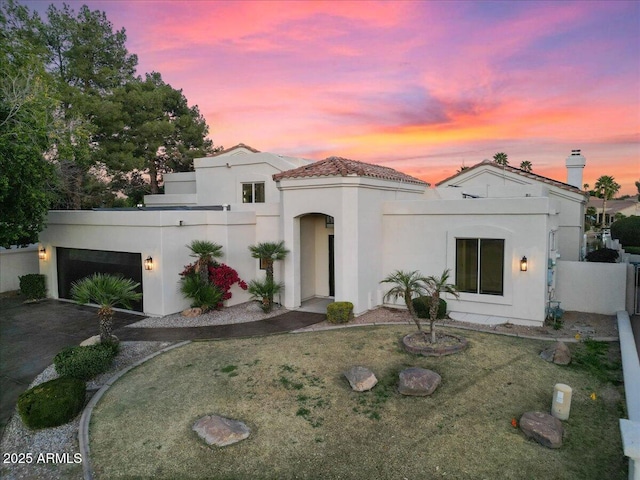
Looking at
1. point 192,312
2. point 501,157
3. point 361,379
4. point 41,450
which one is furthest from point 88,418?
point 501,157

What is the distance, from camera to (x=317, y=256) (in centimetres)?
1878

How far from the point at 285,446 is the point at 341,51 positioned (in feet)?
52.2

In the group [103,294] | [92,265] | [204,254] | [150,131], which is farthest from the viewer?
[150,131]

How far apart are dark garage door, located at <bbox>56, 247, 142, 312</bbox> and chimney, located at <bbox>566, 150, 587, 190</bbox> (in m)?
23.9

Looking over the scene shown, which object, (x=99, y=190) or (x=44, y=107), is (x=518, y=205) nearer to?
(x=44, y=107)

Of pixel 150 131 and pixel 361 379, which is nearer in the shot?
pixel 361 379

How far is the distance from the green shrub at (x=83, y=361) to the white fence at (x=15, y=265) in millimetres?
14328

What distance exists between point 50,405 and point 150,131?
26.8 metres

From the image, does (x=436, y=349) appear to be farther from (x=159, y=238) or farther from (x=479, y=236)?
(x=159, y=238)

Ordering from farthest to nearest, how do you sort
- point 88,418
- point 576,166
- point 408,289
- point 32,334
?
point 576,166 → point 32,334 → point 408,289 → point 88,418

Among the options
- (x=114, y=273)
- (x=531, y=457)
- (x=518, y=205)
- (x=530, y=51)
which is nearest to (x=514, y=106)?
(x=530, y=51)

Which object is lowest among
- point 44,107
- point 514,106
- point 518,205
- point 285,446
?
point 285,446

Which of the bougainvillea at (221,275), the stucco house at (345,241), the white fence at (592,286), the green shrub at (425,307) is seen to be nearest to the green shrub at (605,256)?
A: the stucco house at (345,241)

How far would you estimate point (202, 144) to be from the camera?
3788 cm
